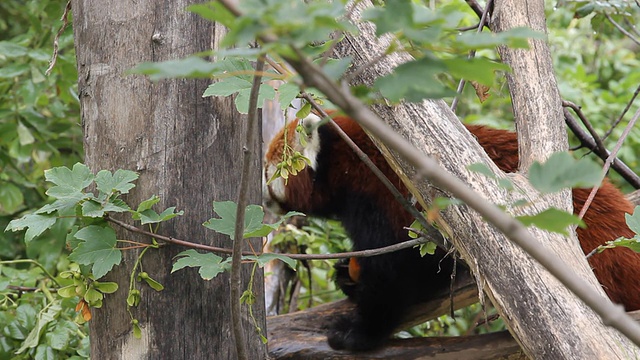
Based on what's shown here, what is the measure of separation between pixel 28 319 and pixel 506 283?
1.47 metres

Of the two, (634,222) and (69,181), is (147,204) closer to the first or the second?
(69,181)

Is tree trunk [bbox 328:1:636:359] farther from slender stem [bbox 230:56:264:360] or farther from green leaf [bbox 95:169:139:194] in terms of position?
green leaf [bbox 95:169:139:194]

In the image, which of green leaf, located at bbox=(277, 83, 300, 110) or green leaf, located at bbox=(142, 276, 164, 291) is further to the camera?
green leaf, located at bbox=(142, 276, 164, 291)

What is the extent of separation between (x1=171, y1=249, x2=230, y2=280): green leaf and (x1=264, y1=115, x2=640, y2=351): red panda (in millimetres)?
689

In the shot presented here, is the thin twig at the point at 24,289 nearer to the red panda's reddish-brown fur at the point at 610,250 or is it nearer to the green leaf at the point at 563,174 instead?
the red panda's reddish-brown fur at the point at 610,250

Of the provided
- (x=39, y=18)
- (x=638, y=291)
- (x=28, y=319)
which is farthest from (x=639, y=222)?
(x=39, y=18)

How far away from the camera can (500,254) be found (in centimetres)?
124

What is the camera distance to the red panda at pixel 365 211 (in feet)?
6.82

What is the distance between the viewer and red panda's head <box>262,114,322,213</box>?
2.20 meters

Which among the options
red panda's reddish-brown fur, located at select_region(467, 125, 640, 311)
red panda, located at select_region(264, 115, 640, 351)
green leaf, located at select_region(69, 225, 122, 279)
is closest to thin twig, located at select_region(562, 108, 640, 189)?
red panda, located at select_region(264, 115, 640, 351)

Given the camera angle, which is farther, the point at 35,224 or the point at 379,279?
the point at 379,279

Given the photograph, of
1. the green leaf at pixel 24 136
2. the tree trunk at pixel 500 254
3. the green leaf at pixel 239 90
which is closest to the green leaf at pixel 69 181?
the green leaf at pixel 239 90

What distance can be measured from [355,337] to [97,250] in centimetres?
99

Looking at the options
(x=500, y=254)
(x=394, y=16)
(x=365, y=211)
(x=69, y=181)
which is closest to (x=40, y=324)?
(x=69, y=181)
